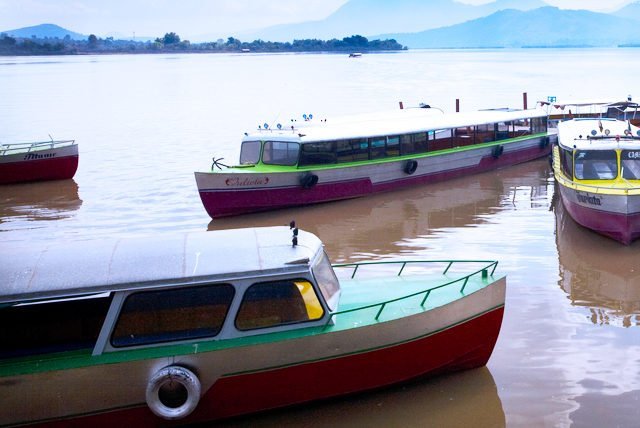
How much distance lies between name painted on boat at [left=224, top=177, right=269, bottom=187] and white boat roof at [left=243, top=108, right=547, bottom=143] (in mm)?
1407

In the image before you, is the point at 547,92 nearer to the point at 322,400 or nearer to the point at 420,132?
the point at 420,132

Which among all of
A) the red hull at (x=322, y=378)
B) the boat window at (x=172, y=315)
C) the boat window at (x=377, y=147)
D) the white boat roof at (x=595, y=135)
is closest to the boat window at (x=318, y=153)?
the boat window at (x=377, y=147)

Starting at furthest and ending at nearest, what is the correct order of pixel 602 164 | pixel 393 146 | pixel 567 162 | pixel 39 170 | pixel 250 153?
pixel 39 170
pixel 393 146
pixel 250 153
pixel 567 162
pixel 602 164

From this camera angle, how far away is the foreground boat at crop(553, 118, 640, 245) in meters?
15.9

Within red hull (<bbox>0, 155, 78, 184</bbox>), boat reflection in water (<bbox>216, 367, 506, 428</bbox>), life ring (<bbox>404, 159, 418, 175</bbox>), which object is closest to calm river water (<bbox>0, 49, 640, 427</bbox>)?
boat reflection in water (<bbox>216, 367, 506, 428</bbox>)

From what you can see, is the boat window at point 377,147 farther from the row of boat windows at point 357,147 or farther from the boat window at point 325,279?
the boat window at point 325,279

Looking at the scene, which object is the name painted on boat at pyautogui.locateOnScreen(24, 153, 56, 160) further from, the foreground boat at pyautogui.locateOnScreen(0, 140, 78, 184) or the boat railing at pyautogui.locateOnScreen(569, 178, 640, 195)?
the boat railing at pyautogui.locateOnScreen(569, 178, 640, 195)

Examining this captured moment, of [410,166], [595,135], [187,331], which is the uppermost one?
[595,135]

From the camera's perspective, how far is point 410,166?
75.6 feet

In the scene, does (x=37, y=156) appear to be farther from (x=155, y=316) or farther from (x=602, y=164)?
(x=155, y=316)

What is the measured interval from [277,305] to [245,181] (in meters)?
12.0

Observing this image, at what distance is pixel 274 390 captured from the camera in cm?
832

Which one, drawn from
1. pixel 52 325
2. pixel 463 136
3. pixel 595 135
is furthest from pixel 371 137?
pixel 52 325

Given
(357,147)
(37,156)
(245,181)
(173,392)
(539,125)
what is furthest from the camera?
(539,125)
